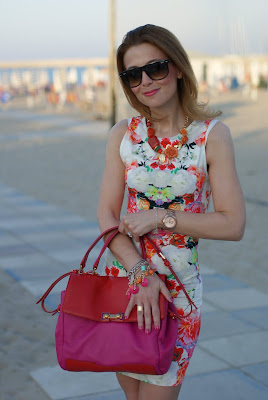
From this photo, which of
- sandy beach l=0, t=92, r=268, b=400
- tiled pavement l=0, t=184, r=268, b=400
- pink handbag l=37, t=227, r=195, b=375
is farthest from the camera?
sandy beach l=0, t=92, r=268, b=400

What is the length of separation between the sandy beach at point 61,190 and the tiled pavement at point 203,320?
14 cm

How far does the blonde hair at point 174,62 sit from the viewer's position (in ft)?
6.42

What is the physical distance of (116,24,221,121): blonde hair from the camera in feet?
6.42

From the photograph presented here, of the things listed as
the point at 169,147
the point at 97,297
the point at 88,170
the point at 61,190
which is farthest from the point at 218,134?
the point at 88,170

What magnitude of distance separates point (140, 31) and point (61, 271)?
3.82m

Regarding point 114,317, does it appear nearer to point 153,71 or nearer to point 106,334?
point 106,334

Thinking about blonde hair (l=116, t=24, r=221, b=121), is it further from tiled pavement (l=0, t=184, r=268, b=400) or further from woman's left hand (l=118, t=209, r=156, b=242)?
tiled pavement (l=0, t=184, r=268, b=400)

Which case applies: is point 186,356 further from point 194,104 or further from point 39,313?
point 39,313

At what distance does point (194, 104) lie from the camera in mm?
2059

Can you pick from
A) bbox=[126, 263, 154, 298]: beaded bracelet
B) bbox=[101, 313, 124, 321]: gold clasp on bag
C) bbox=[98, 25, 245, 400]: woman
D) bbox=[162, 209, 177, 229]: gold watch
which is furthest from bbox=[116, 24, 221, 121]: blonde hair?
bbox=[101, 313, 124, 321]: gold clasp on bag

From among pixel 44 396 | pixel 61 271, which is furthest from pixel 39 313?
pixel 44 396

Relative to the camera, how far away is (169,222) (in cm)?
193

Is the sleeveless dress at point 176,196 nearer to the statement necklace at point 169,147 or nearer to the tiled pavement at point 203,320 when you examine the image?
the statement necklace at point 169,147

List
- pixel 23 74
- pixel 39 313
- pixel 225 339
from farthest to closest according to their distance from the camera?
pixel 23 74
pixel 39 313
pixel 225 339
